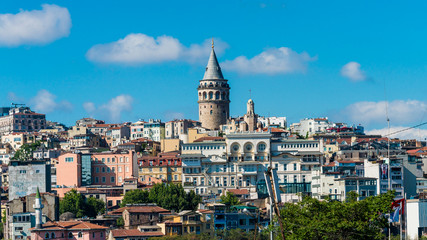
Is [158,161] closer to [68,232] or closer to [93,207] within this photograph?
[93,207]

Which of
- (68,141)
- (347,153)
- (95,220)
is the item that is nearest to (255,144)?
(347,153)

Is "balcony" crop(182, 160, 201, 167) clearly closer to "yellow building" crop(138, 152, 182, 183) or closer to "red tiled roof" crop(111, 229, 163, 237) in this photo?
"yellow building" crop(138, 152, 182, 183)

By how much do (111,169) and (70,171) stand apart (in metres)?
5.27

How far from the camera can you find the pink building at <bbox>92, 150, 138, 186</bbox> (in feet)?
396

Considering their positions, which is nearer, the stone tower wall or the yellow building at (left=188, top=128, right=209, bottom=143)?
the yellow building at (left=188, top=128, right=209, bottom=143)

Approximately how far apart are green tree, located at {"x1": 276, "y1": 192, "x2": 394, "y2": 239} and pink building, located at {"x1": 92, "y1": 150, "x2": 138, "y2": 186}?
6007 cm

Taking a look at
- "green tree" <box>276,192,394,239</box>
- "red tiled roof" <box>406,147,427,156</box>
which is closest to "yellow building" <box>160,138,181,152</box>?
"red tiled roof" <box>406,147,427,156</box>

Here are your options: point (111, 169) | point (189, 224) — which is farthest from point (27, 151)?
point (189, 224)

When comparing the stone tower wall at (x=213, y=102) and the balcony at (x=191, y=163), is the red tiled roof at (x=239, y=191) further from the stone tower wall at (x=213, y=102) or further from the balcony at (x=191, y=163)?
the stone tower wall at (x=213, y=102)

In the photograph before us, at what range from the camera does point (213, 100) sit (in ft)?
495

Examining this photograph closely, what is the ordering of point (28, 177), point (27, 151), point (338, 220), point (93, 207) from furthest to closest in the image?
point (27, 151)
point (28, 177)
point (93, 207)
point (338, 220)

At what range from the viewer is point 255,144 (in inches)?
4579

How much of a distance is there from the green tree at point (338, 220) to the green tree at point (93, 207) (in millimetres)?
41529

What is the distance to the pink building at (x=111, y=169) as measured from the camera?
121 metres
